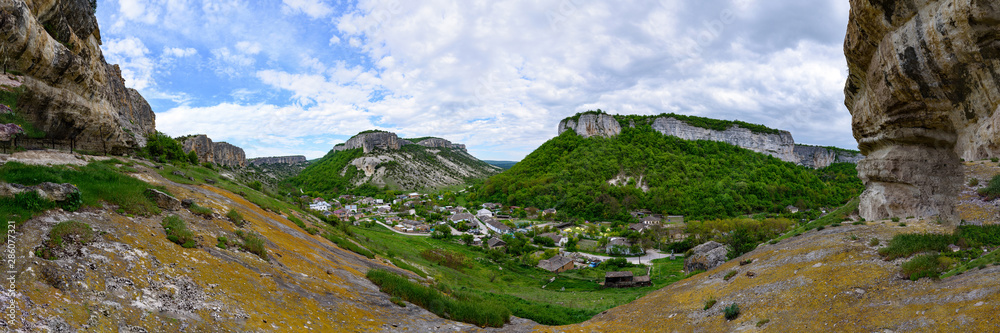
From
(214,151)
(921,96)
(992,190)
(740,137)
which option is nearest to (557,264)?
(992,190)

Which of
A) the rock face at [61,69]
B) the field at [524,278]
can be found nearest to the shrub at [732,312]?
the field at [524,278]

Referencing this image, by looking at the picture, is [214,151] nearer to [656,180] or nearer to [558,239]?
[558,239]

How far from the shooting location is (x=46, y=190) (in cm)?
699

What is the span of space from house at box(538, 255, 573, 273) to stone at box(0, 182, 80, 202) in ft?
115

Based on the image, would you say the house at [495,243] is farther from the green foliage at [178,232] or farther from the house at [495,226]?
the green foliage at [178,232]

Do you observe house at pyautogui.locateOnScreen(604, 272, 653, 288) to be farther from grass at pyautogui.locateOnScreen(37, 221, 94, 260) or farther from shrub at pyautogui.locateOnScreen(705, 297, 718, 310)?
grass at pyautogui.locateOnScreen(37, 221, 94, 260)

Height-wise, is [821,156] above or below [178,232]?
above

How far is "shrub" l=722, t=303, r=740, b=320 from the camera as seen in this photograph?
10359 mm

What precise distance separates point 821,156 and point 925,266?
136 metres

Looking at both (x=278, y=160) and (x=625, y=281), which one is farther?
(x=278, y=160)

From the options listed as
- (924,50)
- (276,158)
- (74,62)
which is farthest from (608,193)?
(276,158)

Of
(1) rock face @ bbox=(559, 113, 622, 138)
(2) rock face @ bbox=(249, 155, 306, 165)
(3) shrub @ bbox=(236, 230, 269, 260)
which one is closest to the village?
(3) shrub @ bbox=(236, 230, 269, 260)

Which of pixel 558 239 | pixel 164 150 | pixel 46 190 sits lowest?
pixel 558 239

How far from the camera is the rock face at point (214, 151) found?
50.6 metres
